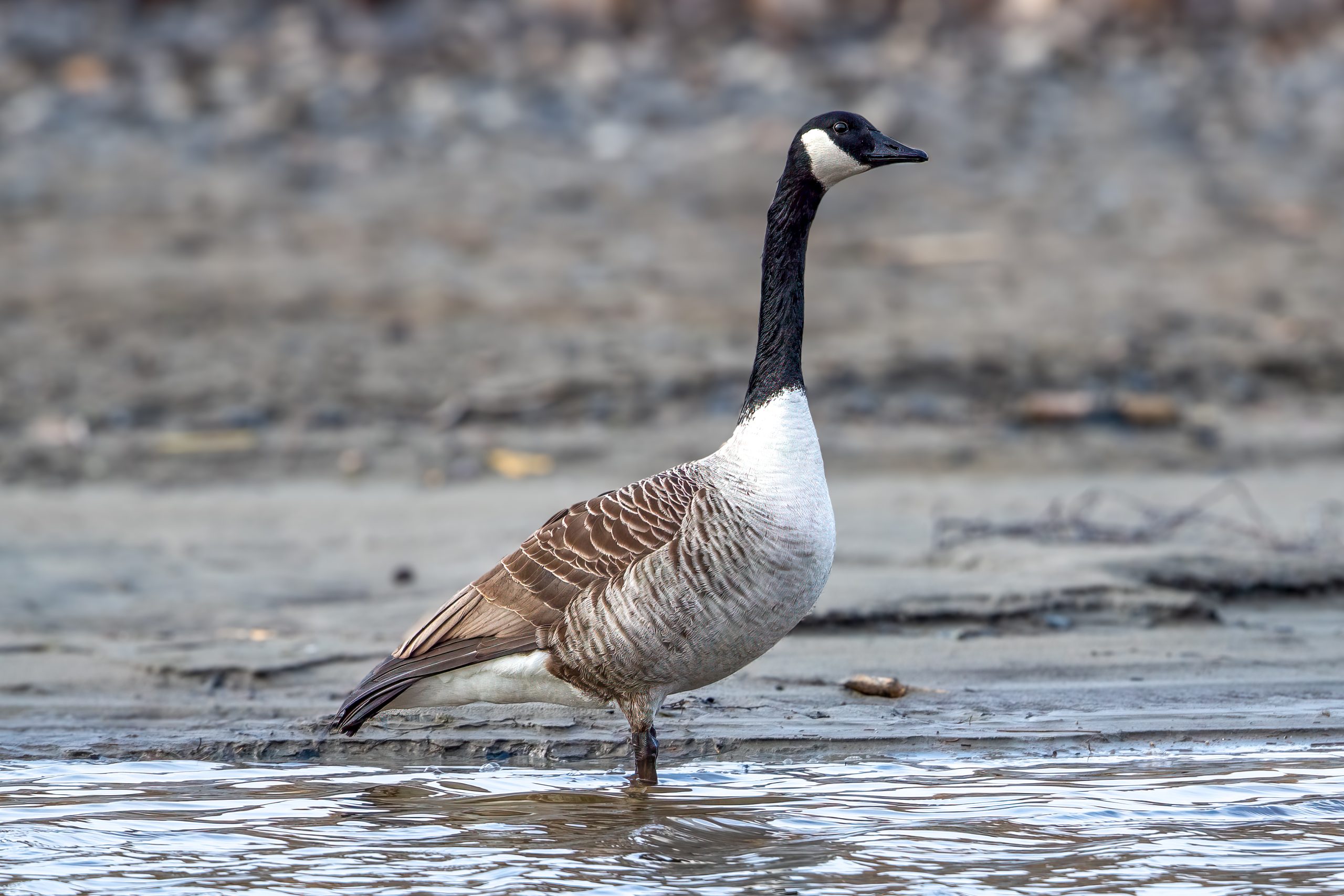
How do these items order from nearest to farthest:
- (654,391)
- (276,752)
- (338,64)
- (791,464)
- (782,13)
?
(791,464)
(276,752)
(654,391)
(338,64)
(782,13)

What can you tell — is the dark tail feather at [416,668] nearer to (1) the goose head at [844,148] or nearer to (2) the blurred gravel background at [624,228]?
(1) the goose head at [844,148]

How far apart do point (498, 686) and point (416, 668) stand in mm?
278

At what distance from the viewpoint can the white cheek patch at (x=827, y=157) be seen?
587 centimetres

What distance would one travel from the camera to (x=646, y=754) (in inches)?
223

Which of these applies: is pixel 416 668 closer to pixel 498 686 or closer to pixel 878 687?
pixel 498 686

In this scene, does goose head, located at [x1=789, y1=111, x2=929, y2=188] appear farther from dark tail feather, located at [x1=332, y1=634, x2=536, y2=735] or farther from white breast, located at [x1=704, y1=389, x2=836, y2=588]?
dark tail feather, located at [x1=332, y1=634, x2=536, y2=735]

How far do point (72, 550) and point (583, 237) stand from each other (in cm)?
683

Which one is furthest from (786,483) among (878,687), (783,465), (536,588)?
(878,687)

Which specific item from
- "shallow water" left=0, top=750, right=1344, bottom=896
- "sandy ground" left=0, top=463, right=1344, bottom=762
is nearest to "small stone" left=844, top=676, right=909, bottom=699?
"sandy ground" left=0, top=463, right=1344, bottom=762

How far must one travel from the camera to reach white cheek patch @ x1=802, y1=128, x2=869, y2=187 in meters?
5.87

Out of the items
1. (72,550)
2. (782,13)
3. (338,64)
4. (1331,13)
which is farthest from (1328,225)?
(72,550)

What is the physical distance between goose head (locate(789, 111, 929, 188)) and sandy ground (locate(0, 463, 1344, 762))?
194 centimetres

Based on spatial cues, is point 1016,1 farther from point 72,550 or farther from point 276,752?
point 276,752

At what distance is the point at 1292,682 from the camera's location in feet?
21.1
